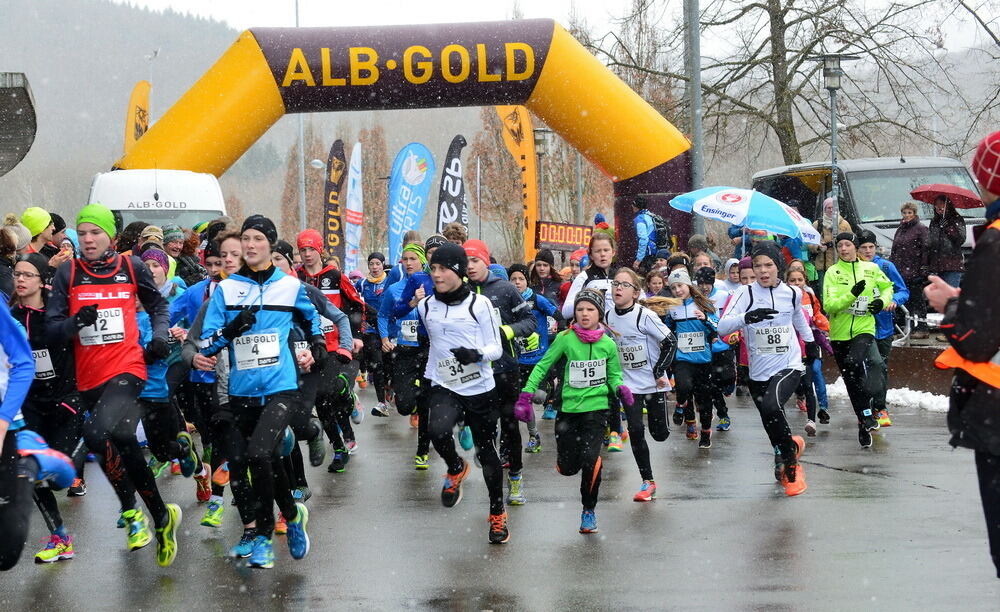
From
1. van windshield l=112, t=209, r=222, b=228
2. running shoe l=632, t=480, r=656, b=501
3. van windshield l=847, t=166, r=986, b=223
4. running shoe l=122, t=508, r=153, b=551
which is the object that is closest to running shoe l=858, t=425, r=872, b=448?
running shoe l=632, t=480, r=656, b=501

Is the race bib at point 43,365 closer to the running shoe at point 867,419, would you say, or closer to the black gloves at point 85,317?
the black gloves at point 85,317

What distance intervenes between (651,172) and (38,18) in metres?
146

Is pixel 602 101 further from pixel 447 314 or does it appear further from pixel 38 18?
pixel 38 18

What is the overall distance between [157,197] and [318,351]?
9.99 meters

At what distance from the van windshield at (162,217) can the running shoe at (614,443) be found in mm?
7031

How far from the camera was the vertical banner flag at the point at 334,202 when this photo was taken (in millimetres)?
33531

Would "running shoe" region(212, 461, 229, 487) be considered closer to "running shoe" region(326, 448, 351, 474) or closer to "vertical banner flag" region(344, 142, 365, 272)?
"running shoe" region(326, 448, 351, 474)

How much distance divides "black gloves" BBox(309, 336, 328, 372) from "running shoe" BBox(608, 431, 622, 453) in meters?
5.05

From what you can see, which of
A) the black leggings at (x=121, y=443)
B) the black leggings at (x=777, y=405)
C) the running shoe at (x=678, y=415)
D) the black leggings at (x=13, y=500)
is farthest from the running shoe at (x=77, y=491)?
the running shoe at (x=678, y=415)

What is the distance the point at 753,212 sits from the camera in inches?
571

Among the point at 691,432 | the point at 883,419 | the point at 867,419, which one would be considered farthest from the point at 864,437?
the point at 691,432

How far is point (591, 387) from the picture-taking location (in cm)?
816

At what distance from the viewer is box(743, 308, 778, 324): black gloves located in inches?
381

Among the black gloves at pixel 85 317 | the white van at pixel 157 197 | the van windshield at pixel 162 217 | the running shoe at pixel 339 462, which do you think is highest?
the white van at pixel 157 197
